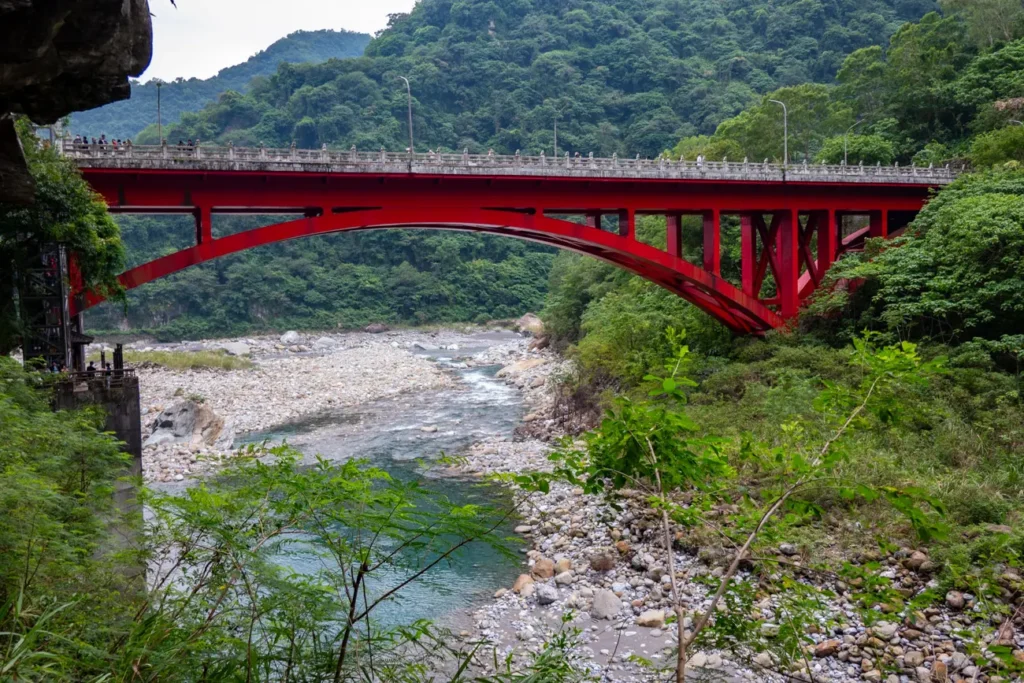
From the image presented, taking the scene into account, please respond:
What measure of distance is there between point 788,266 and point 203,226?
15637 millimetres

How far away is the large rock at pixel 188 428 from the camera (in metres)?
22.4

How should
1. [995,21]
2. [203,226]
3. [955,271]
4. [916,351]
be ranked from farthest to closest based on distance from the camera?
[995,21] < [955,271] < [203,226] < [916,351]

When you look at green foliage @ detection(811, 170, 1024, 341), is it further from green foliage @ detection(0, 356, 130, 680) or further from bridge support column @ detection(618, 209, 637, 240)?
green foliage @ detection(0, 356, 130, 680)

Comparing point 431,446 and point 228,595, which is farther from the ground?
point 228,595

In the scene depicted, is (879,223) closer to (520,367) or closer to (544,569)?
(544,569)

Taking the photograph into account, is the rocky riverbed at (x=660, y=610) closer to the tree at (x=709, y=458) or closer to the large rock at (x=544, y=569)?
the large rock at (x=544, y=569)

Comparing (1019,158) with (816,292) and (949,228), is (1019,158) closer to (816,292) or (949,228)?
(949,228)

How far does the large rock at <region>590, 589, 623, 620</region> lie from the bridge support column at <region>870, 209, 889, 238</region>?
1720cm

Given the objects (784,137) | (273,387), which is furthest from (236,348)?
(784,137)

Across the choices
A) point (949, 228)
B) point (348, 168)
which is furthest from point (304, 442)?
point (949, 228)

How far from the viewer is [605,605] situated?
36.4 ft

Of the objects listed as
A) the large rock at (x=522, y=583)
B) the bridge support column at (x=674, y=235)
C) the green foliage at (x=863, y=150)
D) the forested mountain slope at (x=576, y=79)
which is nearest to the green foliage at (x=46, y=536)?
the large rock at (x=522, y=583)

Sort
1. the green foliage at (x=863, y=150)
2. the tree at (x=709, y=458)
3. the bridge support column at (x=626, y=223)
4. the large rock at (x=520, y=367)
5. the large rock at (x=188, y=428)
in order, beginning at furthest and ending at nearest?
1. the large rock at (x=520, y=367)
2. the green foliage at (x=863, y=150)
3. the large rock at (x=188, y=428)
4. the bridge support column at (x=626, y=223)
5. the tree at (x=709, y=458)

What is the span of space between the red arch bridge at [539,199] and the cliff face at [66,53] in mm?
9384
